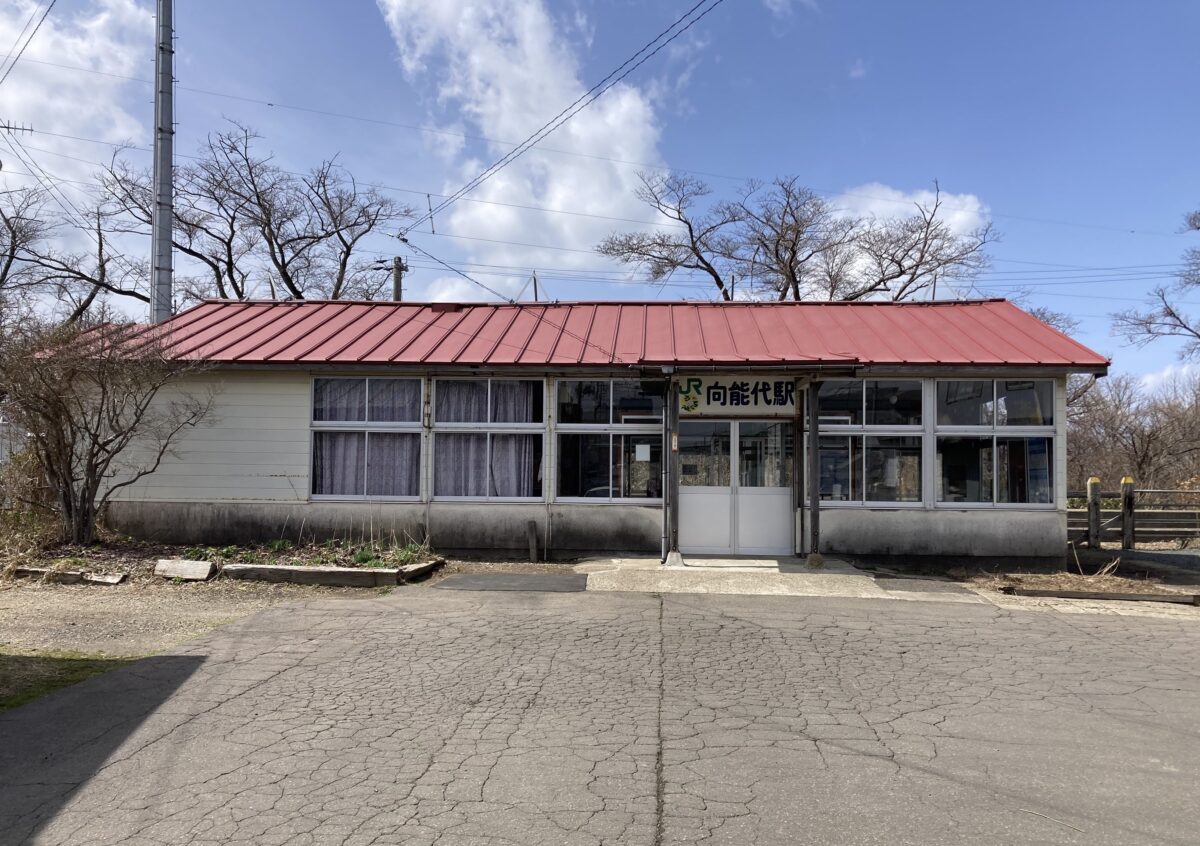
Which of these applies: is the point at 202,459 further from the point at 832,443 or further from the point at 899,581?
the point at 899,581

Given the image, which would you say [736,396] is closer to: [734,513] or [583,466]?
[734,513]

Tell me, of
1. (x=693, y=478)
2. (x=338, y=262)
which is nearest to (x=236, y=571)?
(x=693, y=478)

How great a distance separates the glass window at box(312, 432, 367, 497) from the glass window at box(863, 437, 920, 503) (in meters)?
8.18

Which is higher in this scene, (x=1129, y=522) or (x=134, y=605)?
(x=1129, y=522)

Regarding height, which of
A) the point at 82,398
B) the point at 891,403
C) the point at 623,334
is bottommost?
the point at 82,398

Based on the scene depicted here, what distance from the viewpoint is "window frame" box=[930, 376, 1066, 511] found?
37.7ft

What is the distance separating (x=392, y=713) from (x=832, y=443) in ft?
28.1

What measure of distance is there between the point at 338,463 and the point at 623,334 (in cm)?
529

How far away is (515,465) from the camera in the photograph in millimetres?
12086

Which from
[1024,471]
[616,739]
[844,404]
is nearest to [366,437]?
[844,404]

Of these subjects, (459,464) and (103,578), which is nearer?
(103,578)

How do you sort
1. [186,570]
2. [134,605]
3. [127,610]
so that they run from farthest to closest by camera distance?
1. [186,570]
2. [134,605]
3. [127,610]

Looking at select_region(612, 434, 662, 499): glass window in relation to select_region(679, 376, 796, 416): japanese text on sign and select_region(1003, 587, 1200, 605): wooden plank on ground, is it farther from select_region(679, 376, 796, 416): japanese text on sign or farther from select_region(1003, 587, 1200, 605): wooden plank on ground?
select_region(1003, 587, 1200, 605): wooden plank on ground

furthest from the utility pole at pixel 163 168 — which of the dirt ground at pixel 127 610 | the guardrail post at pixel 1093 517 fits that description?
the guardrail post at pixel 1093 517
